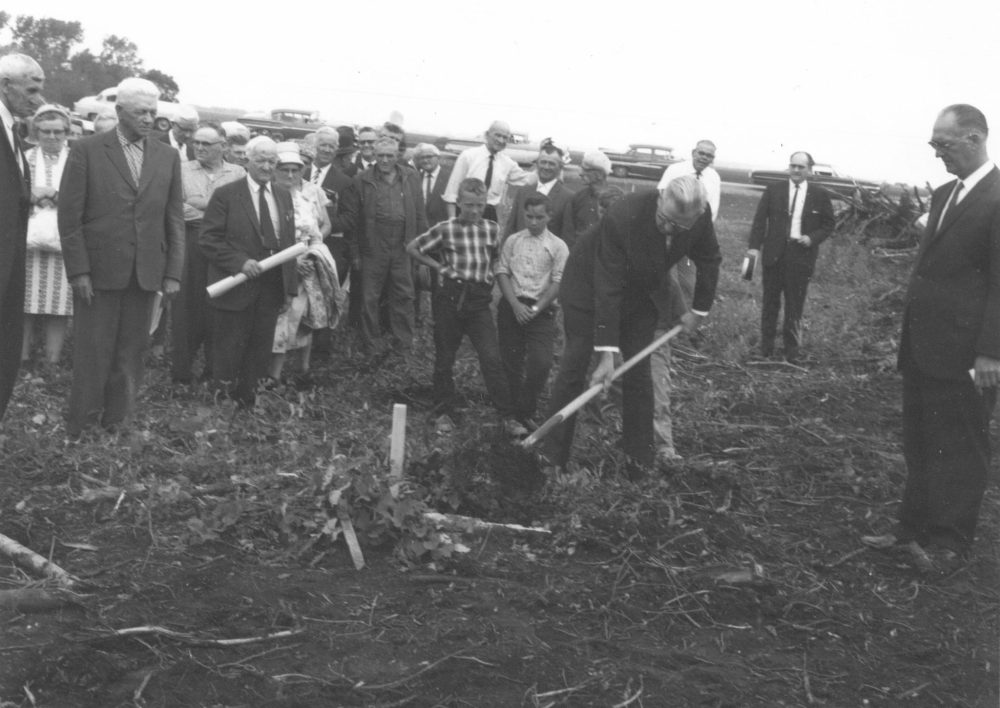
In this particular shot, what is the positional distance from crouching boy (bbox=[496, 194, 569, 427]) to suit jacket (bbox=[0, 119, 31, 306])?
11.2 ft

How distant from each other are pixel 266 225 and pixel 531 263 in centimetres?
178

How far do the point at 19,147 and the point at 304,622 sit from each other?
2589 mm

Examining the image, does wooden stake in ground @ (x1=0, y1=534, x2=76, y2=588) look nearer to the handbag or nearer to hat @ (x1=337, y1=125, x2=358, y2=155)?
the handbag

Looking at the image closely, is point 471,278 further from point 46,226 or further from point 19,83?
point 19,83

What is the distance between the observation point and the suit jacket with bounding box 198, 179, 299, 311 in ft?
25.0

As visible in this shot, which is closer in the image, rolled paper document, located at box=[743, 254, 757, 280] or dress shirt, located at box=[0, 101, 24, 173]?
dress shirt, located at box=[0, 101, 24, 173]

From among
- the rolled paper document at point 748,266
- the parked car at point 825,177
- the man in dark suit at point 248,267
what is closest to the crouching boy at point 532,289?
the man in dark suit at point 248,267

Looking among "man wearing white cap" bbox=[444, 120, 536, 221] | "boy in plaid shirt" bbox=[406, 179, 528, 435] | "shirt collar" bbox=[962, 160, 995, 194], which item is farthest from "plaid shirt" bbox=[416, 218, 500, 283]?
"shirt collar" bbox=[962, 160, 995, 194]

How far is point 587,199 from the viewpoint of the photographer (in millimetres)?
9523

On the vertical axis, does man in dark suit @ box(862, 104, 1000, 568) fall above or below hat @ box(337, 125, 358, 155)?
below

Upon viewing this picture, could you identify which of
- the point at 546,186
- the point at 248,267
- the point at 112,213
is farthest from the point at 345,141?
the point at 112,213

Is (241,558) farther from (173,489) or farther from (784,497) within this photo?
(784,497)

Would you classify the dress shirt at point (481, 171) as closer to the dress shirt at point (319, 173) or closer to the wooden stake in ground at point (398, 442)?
the dress shirt at point (319, 173)

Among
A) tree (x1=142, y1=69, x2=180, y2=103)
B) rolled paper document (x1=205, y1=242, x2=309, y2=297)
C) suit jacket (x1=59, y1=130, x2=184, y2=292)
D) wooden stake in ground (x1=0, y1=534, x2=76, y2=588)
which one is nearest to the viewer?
wooden stake in ground (x1=0, y1=534, x2=76, y2=588)
